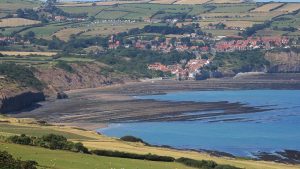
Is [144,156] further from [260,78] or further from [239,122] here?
[260,78]

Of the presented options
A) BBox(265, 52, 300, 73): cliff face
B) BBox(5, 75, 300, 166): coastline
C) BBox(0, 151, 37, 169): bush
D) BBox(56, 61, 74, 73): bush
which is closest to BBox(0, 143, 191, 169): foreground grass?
BBox(0, 151, 37, 169): bush

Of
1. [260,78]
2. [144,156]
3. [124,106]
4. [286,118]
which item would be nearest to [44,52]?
[260,78]

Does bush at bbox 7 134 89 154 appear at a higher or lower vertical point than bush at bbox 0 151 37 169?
lower

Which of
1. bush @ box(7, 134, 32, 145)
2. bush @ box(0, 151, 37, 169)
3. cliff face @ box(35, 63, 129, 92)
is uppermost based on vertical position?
bush @ box(0, 151, 37, 169)

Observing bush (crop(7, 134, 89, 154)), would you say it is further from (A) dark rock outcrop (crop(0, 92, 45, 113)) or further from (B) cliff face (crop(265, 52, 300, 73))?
(B) cliff face (crop(265, 52, 300, 73))

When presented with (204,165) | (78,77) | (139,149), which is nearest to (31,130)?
(139,149)

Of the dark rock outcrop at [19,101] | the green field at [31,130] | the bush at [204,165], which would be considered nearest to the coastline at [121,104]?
the dark rock outcrop at [19,101]

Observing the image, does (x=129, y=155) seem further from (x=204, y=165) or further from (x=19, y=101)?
(x=19, y=101)
